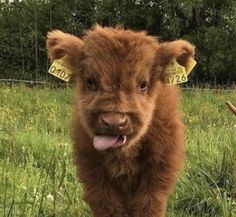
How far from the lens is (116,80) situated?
4070 millimetres

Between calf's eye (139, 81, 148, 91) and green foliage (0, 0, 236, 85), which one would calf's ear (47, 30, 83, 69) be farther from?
green foliage (0, 0, 236, 85)

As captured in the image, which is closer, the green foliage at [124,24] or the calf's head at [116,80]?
the calf's head at [116,80]

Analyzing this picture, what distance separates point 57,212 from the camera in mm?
4922

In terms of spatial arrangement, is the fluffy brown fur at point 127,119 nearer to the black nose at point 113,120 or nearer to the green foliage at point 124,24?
the black nose at point 113,120

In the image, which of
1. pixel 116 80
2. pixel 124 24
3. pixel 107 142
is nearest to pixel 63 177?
pixel 107 142

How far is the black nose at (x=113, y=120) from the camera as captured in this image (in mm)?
3848

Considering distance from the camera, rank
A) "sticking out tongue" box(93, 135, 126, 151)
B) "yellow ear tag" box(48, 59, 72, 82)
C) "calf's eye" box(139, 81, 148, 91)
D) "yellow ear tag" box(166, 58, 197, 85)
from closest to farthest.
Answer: "sticking out tongue" box(93, 135, 126, 151) → "calf's eye" box(139, 81, 148, 91) → "yellow ear tag" box(166, 58, 197, 85) → "yellow ear tag" box(48, 59, 72, 82)

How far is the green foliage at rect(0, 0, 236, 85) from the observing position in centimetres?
2370

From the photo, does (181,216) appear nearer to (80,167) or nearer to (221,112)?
(80,167)

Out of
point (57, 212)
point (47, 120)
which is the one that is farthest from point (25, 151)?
point (47, 120)

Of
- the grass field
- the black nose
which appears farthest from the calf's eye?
the grass field

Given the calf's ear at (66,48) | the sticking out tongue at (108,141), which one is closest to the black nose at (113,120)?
the sticking out tongue at (108,141)

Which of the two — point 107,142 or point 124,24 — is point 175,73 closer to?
point 107,142

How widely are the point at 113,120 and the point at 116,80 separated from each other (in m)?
0.33
